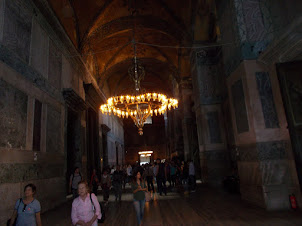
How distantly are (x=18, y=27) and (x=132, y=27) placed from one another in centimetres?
702

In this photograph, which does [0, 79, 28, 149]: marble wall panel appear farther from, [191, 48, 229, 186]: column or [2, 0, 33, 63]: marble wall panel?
[191, 48, 229, 186]: column

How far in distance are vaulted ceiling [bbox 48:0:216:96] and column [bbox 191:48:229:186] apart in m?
1.01

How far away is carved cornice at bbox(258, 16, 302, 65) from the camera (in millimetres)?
3712

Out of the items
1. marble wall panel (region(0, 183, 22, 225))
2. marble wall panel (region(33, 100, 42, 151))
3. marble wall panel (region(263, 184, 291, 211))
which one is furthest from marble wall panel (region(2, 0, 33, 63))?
marble wall panel (region(263, 184, 291, 211))

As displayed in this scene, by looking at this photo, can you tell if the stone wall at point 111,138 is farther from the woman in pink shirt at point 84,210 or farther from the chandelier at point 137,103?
the woman in pink shirt at point 84,210

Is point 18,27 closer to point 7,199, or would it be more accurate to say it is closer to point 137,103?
point 7,199

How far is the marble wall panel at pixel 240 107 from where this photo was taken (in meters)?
5.19

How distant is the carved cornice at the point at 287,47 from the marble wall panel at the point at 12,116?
204 inches

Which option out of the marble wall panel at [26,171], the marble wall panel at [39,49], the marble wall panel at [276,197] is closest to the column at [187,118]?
the marble wall panel at [26,171]

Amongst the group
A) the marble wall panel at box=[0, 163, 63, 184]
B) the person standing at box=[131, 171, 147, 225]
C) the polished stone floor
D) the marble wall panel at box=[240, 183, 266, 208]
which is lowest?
the polished stone floor

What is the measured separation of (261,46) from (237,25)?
724 mm

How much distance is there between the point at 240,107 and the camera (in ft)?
17.6

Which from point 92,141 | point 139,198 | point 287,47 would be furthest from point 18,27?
point 92,141

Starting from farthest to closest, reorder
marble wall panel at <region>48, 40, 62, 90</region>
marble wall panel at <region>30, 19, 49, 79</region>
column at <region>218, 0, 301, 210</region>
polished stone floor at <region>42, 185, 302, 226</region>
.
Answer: marble wall panel at <region>48, 40, 62, 90</region>
marble wall panel at <region>30, 19, 49, 79</region>
column at <region>218, 0, 301, 210</region>
polished stone floor at <region>42, 185, 302, 226</region>
